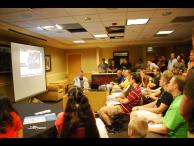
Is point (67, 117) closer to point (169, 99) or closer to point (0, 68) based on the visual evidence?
point (169, 99)

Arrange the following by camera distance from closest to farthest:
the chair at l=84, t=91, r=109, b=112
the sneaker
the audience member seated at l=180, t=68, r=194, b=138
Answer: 1. the audience member seated at l=180, t=68, r=194, b=138
2. the sneaker
3. the chair at l=84, t=91, r=109, b=112

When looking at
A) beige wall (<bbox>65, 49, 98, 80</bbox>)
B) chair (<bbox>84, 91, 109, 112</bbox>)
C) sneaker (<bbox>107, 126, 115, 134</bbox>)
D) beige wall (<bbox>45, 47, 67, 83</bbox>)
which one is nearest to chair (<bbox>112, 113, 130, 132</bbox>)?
sneaker (<bbox>107, 126, 115, 134</bbox>)

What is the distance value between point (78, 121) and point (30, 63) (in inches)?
172

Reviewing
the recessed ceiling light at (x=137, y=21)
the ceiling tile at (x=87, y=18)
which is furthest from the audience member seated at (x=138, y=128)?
the recessed ceiling light at (x=137, y=21)

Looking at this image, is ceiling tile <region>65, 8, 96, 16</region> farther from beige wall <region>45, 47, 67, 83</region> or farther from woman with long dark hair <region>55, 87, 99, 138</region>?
beige wall <region>45, 47, 67, 83</region>

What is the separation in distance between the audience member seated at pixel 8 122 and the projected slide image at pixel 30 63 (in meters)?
3.34

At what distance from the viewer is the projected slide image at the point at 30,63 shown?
5160mm

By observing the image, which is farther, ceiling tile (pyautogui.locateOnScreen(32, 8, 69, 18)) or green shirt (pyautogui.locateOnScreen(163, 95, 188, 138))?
Result: ceiling tile (pyautogui.locateOnScreen(32, 8, 69, 18))

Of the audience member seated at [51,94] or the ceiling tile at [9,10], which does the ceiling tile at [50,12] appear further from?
the audience member seated at [51,94]

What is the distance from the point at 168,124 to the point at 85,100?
898 millimetres

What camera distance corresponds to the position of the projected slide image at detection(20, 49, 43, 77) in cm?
516

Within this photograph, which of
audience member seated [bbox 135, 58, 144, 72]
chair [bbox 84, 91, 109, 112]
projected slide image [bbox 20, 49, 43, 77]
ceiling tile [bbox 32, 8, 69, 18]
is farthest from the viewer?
audience member seated [bbox 135, 58, 144, 72]

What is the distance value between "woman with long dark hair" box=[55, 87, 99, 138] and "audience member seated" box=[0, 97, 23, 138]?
572mm
